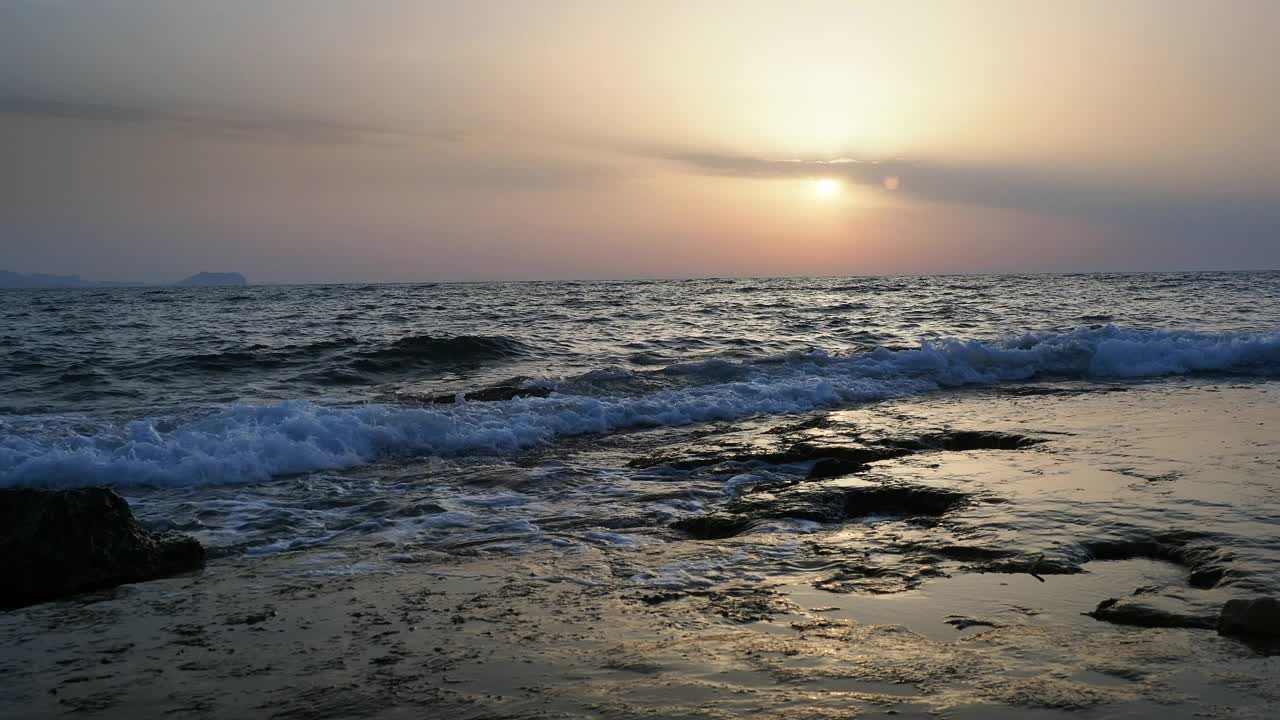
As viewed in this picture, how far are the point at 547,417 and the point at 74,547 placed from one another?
648 cm

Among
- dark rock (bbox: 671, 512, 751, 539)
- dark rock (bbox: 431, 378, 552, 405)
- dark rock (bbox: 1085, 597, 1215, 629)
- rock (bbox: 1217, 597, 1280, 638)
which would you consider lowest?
dark rock (bbox: 671, 512, 751, 539)

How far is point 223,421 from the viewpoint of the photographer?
32.7 ft

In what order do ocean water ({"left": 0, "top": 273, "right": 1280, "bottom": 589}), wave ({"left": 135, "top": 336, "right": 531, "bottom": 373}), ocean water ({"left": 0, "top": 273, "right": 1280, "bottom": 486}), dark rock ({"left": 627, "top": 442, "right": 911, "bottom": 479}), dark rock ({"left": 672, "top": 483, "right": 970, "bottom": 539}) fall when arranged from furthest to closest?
1. wave ({"left": 135, "top": 336, "right": 531, "bottom": 373})
2. ocean water ({"left": 0, "top": 273, "right": 1280, "bottom": 486})
3. dark rock ({"left": 627, "top": 442, "right": 911, "bottom": 479})
4. dark rock ({"left": 672, "top": 483, "right": 970, "bottom": 539})
5. ocean water ({"left": 0, "top": 273, "right": 1280, "bottom": 589})

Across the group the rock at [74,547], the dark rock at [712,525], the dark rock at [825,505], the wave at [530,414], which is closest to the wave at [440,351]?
the wave at [530,414]

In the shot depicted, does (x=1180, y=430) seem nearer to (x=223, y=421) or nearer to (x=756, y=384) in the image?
(x=756, y=384)

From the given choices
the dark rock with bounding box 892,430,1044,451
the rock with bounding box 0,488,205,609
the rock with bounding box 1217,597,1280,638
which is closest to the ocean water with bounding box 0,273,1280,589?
the dark rock with bounding box 892,430,1044,451

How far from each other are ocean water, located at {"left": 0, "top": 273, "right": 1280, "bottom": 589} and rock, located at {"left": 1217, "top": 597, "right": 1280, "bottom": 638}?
72cm

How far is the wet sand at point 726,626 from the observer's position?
3203 mm

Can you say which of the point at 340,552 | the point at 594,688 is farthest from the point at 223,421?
the point at 594,688

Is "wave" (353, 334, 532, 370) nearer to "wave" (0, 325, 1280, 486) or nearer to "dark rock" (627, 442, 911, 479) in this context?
"wave" (0, 325, 1280, 486)

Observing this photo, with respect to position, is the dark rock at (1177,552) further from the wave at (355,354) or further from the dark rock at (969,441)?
the wave at (355,354)

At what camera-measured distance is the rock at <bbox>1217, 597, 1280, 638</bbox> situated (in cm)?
355

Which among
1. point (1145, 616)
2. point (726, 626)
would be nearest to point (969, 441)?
point (1145, 616)

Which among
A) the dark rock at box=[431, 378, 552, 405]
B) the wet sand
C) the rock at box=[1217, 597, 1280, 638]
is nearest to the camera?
the wet sand
